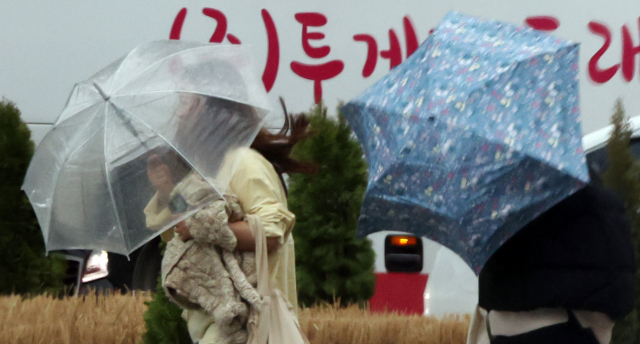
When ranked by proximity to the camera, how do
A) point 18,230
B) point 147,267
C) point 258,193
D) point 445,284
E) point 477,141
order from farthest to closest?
point 147,267 < point 18,230 < point 445,284 < point 258,193 < point 477,141

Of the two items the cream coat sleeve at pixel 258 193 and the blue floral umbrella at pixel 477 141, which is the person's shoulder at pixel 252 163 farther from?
the blue floral umbrella at pixel 477 141

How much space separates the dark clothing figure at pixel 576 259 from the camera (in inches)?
89.6

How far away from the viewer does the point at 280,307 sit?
310 centimetres

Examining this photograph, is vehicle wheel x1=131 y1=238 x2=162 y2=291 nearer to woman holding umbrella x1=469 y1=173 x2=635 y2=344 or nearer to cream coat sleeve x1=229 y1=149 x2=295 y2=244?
cream coat sleeve x1=229 y1=149 x2=295 y2=244

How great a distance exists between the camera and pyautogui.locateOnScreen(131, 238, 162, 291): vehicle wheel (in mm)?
8430

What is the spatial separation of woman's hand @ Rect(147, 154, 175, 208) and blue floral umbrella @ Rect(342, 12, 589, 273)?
910 mm

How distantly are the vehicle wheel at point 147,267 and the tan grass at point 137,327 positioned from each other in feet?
10.9

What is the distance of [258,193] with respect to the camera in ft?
10.4

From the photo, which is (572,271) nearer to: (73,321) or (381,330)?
(381,330)

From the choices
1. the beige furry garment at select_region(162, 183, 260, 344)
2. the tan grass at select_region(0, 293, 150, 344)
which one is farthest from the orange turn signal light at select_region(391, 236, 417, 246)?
the beige furry garment at select_region(162, 183, 260, 344)

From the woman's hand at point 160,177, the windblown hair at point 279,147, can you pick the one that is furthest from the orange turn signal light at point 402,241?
the woman's hand at point 160,177

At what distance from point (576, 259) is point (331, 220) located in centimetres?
371

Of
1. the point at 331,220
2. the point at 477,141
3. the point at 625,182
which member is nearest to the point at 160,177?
the point at 477,141

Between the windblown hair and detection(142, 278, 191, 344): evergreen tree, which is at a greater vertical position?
the windblown hair
